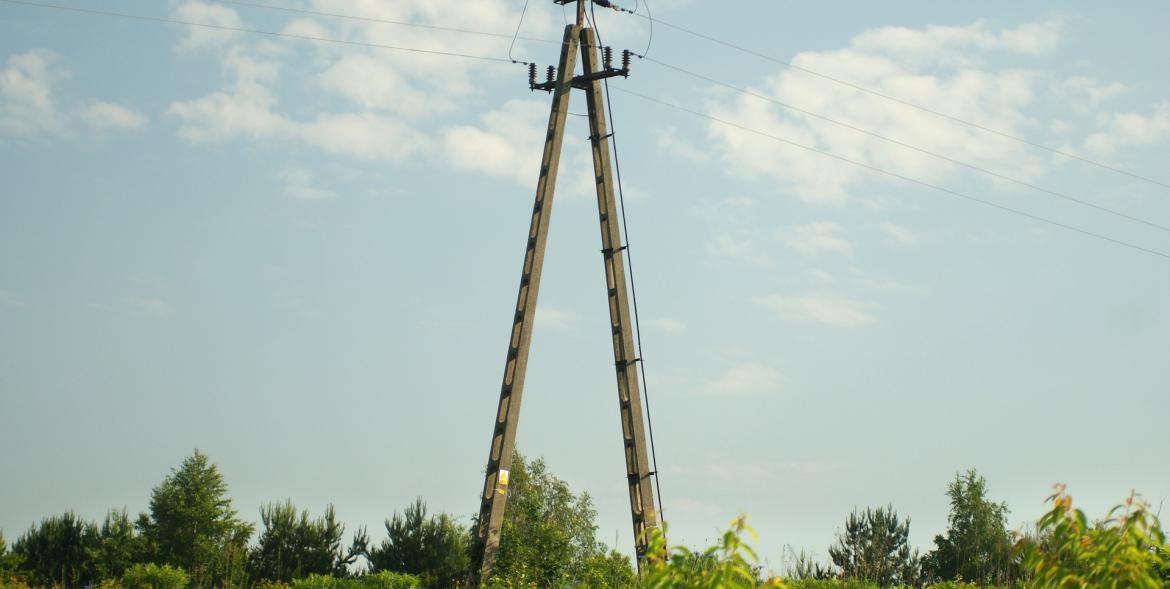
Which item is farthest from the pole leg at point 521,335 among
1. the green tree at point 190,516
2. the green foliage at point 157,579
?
the green tree at point 190,516

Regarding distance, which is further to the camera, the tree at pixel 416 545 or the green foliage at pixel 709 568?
the tree at pixel 416 545

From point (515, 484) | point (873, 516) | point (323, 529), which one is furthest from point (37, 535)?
point (873, 516)

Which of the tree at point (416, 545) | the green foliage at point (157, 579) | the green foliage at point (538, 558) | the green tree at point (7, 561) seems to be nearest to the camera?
the green foliage at point (538, 558)

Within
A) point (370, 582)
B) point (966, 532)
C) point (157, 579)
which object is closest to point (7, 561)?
point (157, 579)

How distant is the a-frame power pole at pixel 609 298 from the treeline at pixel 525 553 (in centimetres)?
91

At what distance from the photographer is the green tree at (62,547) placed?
4056cm

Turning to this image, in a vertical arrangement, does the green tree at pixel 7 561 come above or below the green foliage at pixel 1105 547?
above

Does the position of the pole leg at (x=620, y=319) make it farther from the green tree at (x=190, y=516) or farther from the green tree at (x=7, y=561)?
the green tree at (x=190, y=516)

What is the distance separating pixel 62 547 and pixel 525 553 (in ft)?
95.7

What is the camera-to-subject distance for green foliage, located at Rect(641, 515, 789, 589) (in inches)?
277

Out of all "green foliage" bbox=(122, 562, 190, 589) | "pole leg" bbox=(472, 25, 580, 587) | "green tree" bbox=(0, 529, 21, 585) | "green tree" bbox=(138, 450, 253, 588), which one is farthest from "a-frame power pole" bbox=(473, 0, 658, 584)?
"green tree" bbox=(138, 450, 253, 588)

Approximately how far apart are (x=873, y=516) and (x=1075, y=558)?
4117 centimetres

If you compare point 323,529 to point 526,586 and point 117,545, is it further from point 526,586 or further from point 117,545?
point 526,586

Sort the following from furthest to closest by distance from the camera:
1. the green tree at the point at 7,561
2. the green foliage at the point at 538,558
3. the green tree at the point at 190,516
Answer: the green tree at the point at 190,516 < the green tree at the point at 7,561 < the green foliage at the point at 538,558
